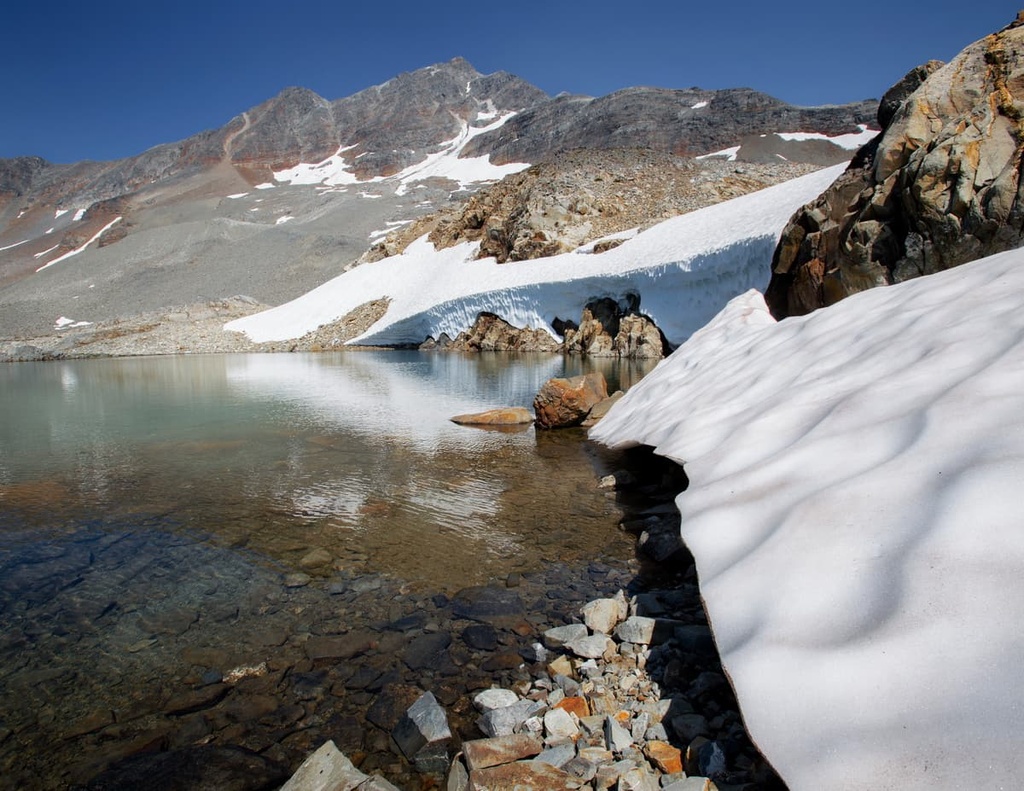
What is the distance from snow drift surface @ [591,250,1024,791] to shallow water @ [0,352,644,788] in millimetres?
1291

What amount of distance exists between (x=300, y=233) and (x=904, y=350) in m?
61.5

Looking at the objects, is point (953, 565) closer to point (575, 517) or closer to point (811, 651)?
point (811, 651)

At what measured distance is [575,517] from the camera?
4375mm

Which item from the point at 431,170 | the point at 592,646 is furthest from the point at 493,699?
the point at 431,170

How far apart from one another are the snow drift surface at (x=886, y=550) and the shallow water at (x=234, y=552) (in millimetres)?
1291

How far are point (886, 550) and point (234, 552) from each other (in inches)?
148

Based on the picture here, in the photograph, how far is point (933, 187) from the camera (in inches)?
260

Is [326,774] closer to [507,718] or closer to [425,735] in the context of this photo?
[425,735]

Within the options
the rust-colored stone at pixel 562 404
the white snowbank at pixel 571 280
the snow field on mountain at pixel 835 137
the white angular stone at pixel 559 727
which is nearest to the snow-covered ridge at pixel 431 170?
the snow field on mountain at pixel 835 137

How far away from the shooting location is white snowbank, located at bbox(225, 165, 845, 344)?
15.5 metres

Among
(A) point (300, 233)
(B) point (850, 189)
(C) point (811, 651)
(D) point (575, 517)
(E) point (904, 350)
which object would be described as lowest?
(D) point (575, 517)

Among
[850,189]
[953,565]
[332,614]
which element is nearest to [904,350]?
[953,565]

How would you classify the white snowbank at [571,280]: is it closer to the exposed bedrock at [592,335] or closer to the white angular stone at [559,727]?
the exposed bedrock at [592,335]

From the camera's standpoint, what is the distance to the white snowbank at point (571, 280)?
50.8 feet
